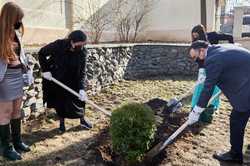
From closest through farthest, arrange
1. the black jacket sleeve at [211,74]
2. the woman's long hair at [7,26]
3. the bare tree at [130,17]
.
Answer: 1. the woman's long hair at [7,26]
2. the black jacket sleeve at [211,74]
3. the bare tree at [130,17]

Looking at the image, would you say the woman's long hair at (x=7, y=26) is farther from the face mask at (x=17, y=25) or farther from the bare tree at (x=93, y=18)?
the bare tree at (x=93, y=18)

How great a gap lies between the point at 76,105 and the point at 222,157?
80.4 inches

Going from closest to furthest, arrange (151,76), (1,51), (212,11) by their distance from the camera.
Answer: (1,51) → (151,76) → (212,11)

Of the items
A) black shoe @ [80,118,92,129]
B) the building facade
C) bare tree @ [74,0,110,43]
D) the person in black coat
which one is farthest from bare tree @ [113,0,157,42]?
the person in black coat

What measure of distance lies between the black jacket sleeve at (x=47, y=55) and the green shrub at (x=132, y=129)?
1.44 meters

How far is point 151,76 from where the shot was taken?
A: 33.4ft

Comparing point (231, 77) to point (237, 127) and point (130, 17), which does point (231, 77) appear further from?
point (130, 17)

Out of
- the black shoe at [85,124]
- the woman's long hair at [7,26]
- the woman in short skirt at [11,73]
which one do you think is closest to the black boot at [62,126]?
the black shoe at [85,124]

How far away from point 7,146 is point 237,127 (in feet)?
8.42

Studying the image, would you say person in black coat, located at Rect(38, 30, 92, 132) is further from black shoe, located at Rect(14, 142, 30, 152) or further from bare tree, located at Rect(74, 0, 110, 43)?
bare tree, located at Rect(74, 0, 110, 43)

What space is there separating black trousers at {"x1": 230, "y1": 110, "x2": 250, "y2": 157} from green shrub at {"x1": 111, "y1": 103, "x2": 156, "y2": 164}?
939 millimetres

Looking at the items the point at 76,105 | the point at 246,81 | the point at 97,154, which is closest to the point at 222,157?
the point at 246,81

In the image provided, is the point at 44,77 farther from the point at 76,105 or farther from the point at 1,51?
the point at 1,51

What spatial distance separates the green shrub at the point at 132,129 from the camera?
151 inches
